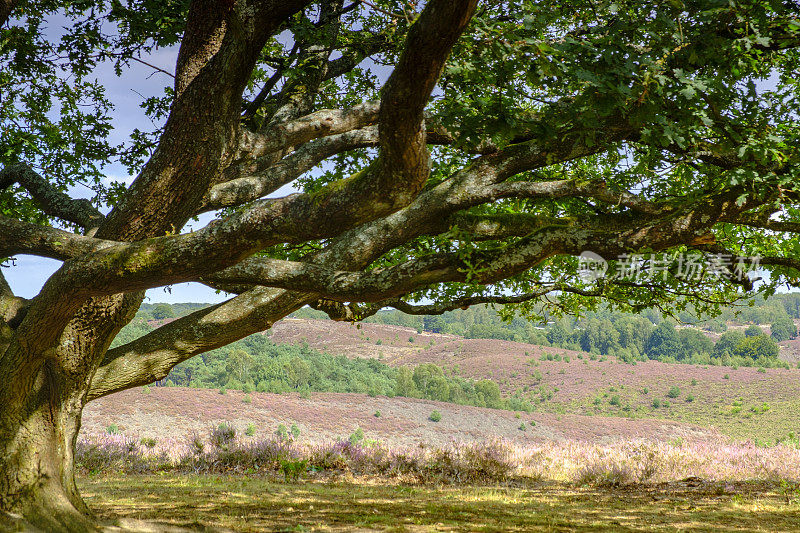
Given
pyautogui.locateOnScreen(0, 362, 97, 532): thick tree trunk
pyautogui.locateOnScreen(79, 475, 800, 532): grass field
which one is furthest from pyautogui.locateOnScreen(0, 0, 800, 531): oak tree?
pyautogui.locateOnScreen(79, 475, 800, 532): grass field

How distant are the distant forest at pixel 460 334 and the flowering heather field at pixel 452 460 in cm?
396

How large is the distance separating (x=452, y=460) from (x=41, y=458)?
8885mm

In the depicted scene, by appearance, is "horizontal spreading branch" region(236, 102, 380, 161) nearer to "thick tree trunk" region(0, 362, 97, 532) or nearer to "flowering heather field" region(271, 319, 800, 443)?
"thick tree trunk" region(0, 362, 97, 532)

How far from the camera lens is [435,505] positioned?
8.16 metres

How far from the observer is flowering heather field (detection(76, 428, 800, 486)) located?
1210cm

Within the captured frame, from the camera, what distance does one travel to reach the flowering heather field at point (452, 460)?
12.1 m

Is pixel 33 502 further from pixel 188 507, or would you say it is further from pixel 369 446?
pixel 369 446

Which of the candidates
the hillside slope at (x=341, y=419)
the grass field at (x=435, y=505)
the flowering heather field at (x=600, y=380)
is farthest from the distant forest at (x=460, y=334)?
the flowering heather field at (x=600, y=380)

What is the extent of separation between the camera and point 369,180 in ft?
14.3

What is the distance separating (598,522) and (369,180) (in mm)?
5518

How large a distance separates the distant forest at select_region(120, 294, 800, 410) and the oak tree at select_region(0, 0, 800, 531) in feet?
20.1

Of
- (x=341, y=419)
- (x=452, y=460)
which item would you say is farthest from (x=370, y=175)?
(x=341, y=419)

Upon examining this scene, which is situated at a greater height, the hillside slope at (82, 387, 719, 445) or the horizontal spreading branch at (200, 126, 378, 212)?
the horizontal spreading branch at (200, 126, 378, 212)

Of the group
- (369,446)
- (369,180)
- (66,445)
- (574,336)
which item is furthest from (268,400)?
(574,336)
